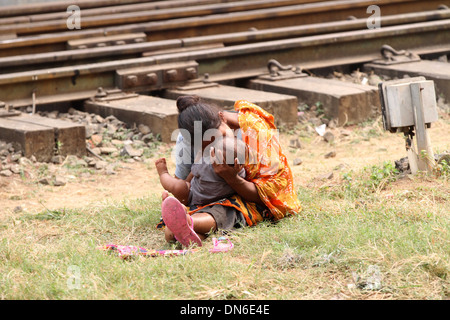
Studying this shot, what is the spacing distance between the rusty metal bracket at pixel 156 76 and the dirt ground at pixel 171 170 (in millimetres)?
1088

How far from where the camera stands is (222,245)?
13.9 ft

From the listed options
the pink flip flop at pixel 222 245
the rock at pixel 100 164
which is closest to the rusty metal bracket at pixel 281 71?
the rock at pixel 100 164

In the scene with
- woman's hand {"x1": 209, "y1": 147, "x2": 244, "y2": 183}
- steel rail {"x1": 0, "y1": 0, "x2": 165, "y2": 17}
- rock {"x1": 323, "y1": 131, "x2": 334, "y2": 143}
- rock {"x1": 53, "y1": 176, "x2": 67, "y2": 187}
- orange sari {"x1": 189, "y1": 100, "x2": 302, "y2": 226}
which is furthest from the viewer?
steel rail {"x1": 0, "y1": 0, "x2": 165, "y2": 17}

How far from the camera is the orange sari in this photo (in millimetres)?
4645

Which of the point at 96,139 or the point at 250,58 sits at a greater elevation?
the point at 250,58

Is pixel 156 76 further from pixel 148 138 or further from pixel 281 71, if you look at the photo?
pixel 281 71

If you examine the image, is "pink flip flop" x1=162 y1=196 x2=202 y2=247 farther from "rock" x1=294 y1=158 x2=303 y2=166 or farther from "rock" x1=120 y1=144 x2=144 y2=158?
"rock" x1=120 y1=144 x2=144 y2=158

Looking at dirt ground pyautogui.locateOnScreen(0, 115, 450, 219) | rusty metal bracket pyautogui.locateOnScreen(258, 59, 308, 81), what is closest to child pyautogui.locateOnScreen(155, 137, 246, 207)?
dirt ground pyautogui.locateOnScreen(0, 115, 450, 219)

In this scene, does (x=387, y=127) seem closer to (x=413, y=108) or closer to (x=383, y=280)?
(x=413, y=108)

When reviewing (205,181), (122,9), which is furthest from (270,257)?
(122,9)

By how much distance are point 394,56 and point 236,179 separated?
16.7 ft

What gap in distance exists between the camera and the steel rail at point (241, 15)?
872 centimetres

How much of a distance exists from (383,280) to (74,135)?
3659 mm

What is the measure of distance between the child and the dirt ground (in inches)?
35.7
